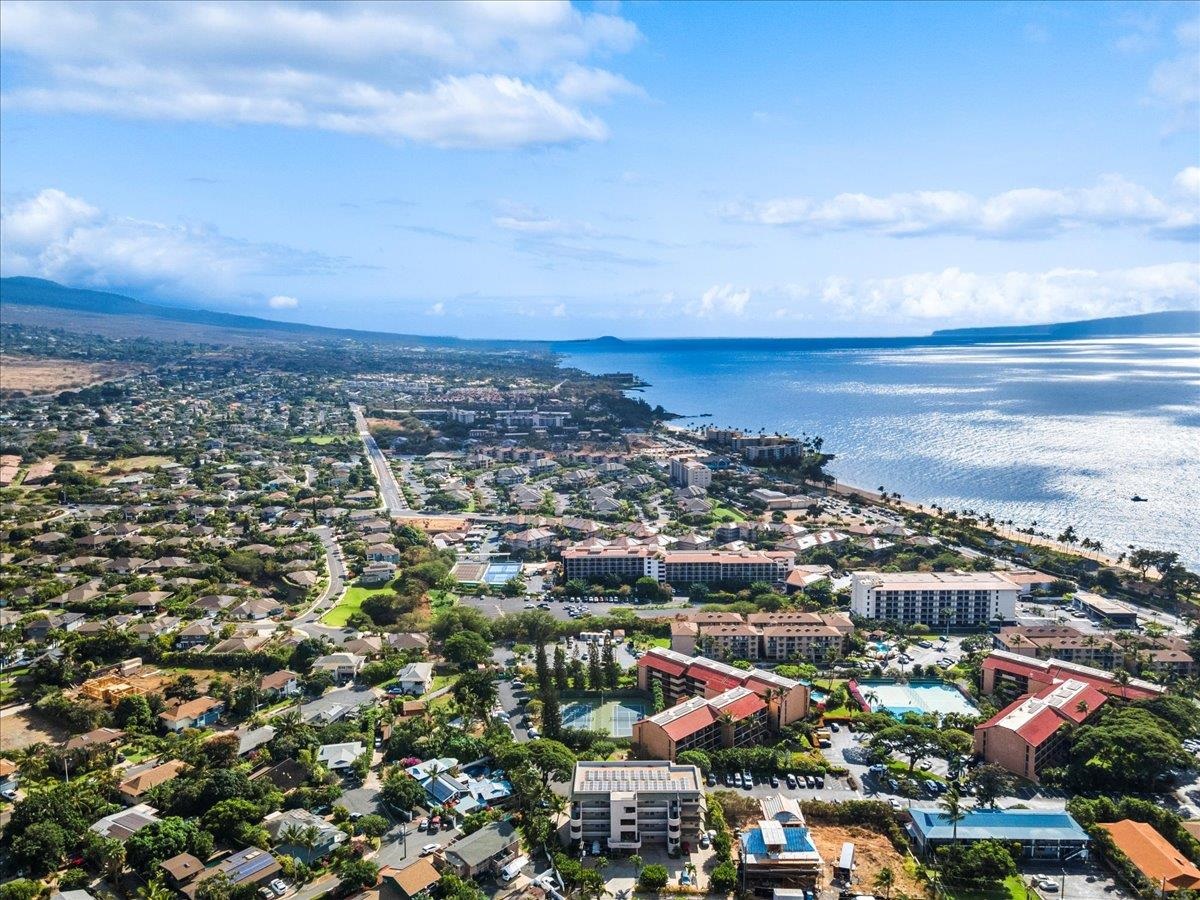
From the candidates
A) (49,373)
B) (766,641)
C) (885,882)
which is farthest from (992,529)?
(49,373)

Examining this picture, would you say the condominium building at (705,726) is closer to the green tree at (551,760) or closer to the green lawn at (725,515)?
the green tree at (551,760)

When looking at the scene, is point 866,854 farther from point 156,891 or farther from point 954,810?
point 156,891

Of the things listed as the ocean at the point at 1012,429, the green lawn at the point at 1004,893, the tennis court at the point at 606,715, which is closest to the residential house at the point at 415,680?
the tennis court at the point at 606,715

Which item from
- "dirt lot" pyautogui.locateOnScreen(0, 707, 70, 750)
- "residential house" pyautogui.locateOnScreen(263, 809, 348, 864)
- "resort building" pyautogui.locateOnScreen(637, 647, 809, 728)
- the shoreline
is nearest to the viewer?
"residential house" pyautogui.locateOnScreen(263, 809, 348, 864)

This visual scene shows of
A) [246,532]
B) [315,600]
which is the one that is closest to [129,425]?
[246,532]

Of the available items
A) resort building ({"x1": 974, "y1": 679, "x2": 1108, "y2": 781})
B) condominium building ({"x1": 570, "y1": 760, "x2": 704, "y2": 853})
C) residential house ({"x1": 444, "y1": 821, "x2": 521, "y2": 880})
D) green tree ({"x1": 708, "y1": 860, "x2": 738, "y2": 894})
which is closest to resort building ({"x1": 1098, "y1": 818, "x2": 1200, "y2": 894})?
resort building ({"x1": 974, "y1": 679, "x2": 1108, "y2": 781})

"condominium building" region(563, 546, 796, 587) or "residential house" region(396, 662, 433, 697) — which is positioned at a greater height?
"condominium building" region(563, 546, 796, 587)

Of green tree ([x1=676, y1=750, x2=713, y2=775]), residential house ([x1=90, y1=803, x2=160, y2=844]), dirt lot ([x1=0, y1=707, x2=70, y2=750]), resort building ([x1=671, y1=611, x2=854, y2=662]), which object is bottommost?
dirt lot ([x1=0, y1=707, x2=70, y2=750])

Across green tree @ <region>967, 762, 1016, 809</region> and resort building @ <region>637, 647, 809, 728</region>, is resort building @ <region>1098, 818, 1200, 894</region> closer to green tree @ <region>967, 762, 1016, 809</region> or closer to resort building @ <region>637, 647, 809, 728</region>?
green tree @ <region>967, 762, 1016, 809</region>
